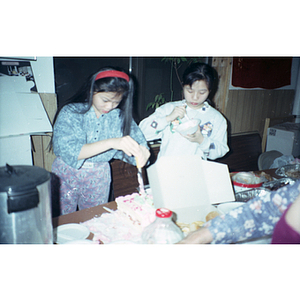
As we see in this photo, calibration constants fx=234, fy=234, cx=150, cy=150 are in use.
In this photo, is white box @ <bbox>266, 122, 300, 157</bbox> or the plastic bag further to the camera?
white box @ <bbox>266, 122, 300, 157</bbox>

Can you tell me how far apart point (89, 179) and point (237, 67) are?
86.7 inches

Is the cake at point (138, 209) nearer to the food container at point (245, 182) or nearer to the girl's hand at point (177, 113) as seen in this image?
the food container at point (245, 182)

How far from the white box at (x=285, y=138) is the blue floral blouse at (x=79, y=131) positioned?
2.24 meters

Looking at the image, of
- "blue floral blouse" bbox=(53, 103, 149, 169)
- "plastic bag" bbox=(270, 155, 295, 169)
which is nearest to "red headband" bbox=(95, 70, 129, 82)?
"blue floral blouse" bbox=(53, 103, 149, 169)

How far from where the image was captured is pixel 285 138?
2.90 metres

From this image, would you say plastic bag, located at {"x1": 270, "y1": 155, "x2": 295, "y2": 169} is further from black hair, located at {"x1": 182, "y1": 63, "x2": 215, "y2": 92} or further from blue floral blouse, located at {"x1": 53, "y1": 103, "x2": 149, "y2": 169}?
blue floral blouse, located at {"x1": 53, "y1": 103, "x2": 149, "y2": 169}

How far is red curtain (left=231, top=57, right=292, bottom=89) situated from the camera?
2.72 meters

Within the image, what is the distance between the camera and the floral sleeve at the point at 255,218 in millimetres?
800

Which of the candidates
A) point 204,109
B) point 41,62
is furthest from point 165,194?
point 41,62

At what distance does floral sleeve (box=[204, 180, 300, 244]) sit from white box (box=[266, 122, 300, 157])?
235 cm

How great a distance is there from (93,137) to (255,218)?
0.91 metres

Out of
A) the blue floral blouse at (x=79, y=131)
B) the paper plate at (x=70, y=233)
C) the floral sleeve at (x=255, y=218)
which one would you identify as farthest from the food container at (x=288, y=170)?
the paper plate at (x=70, y=233)

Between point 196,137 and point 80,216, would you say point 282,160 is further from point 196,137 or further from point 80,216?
point 80,216

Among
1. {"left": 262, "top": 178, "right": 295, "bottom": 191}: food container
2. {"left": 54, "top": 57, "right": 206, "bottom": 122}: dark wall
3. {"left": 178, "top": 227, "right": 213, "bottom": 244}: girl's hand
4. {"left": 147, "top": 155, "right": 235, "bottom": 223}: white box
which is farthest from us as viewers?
{"left": 54, "top": 57, "right": 206, "bottom": 122}: dark wall
